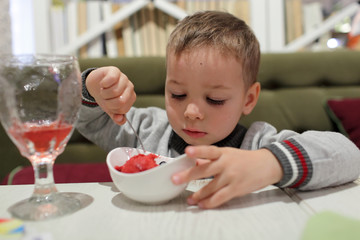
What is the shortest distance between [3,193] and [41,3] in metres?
1.87

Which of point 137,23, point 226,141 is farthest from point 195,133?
point 137,23

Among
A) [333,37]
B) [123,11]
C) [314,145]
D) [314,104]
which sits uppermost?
[123,11]

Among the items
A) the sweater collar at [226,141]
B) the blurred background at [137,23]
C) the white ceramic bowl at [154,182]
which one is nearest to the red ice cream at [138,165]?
the white ceramic bowl at [154,182]

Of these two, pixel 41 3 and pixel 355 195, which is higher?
pixel 41 3

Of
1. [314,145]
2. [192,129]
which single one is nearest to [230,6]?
[192,129]

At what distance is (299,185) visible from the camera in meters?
0.58

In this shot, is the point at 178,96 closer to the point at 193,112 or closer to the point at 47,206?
the point at 193,112

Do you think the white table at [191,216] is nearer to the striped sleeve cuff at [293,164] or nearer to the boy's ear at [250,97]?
the striped sleeve cuff at [293,164]

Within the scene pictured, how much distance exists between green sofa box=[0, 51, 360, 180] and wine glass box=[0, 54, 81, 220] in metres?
1.05

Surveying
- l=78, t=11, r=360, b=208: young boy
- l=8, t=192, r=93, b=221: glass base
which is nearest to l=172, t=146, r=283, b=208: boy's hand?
l=78, t=11, r=360, b=208: young boy

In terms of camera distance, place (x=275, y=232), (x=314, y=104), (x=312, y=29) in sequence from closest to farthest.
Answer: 1. (x=275, y=232)
2. (x=314, y=104)
3. (x=312, y=29)

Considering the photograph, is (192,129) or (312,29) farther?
(312,29)

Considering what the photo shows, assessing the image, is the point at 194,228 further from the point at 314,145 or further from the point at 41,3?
the point at 41,3

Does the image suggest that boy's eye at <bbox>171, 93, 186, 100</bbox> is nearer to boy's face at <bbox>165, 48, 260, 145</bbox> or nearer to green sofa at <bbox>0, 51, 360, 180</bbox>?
boy's face at <bbox>165, 48, 260, 145</bbox>
